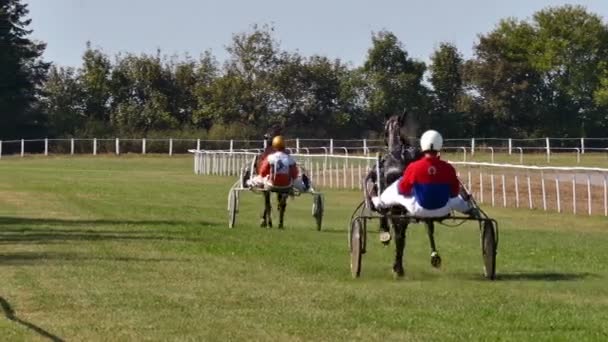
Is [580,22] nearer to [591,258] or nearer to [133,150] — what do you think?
[133,150]

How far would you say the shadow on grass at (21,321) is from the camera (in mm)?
12477

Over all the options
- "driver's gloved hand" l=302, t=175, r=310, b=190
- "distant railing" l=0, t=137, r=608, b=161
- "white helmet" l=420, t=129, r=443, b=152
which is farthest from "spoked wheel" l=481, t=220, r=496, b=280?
"distant railing" l=0, t=137, r=608, b=161

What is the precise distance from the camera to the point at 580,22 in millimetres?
97562

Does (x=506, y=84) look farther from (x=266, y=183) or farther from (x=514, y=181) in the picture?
(x=266, y=183)

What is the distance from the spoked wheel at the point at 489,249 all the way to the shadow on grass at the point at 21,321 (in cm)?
563

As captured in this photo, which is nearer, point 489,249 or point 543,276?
point 489,249

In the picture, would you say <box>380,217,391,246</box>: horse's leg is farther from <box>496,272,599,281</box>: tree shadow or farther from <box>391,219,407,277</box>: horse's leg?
<box>496,272,599,281</box>: tree shadow

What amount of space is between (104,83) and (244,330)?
8833 cm

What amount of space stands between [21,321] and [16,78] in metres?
77.0

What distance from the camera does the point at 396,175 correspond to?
18.6 metres

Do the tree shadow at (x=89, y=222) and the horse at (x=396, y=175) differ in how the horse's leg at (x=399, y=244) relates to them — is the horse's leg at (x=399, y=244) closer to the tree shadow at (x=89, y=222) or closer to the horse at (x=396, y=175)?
the horse at (x=396, y=175)

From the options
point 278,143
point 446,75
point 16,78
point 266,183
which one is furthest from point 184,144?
point 266,183

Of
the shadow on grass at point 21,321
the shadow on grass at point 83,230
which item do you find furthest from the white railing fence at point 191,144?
the shadow on grass at point 21,321

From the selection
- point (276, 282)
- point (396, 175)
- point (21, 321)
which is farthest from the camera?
point (396, 175)
